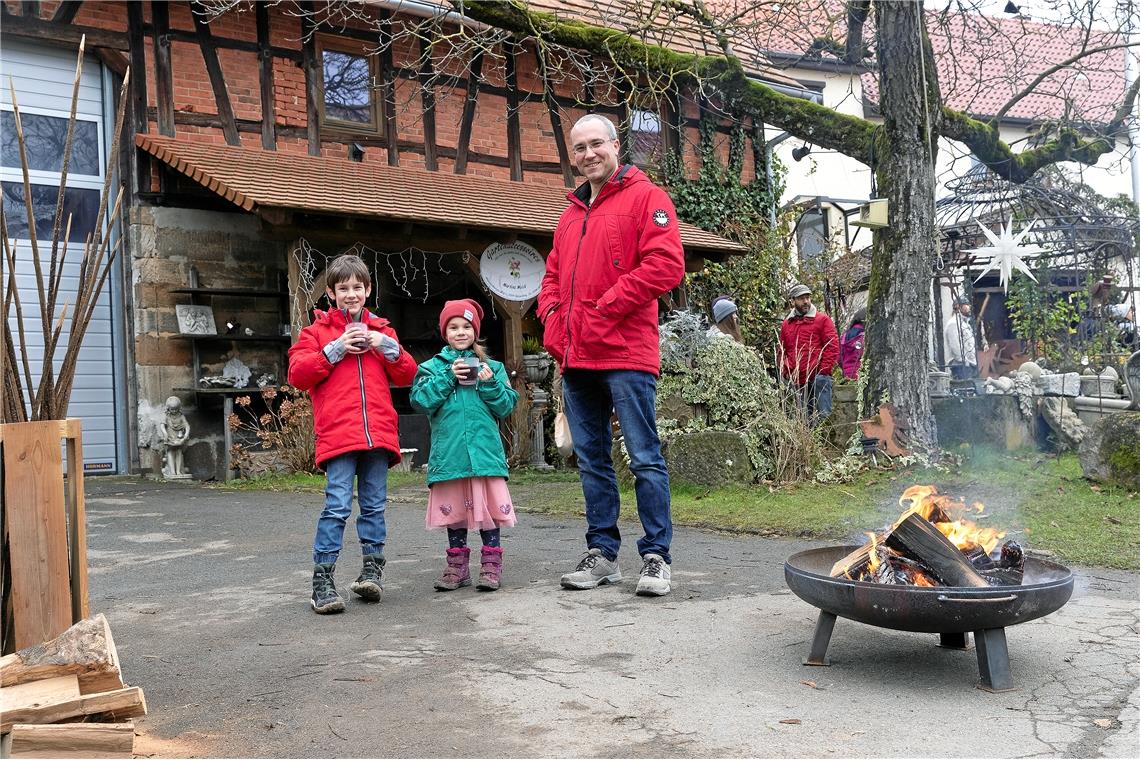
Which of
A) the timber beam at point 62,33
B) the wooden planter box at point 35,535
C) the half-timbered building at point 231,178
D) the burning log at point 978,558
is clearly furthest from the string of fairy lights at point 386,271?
the burning log at point 978,558

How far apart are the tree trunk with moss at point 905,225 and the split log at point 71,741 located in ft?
24.4

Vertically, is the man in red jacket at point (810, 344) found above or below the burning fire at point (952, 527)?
above

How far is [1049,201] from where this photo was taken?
1388cm

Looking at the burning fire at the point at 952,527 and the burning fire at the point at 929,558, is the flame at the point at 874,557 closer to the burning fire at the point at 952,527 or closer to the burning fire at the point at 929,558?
the burning fire at the point at 929,558

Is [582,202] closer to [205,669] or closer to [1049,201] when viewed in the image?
[205,669]

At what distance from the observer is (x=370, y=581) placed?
4551 mm

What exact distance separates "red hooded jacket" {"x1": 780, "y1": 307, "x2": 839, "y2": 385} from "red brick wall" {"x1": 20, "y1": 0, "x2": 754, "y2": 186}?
5.16 meters

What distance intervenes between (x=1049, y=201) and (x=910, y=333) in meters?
6.22

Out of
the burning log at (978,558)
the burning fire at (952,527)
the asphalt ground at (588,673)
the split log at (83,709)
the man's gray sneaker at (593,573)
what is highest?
the burning fire at (952,527)

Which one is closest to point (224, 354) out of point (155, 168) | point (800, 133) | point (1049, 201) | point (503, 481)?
point (155, 168)

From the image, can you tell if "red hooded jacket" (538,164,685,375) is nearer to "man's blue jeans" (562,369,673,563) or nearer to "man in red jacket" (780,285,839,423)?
"man's blue jeans" (562,369,673,563)

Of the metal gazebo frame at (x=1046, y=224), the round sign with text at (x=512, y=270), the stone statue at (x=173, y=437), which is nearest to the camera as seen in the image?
the stone statue at (x=173, y=437)

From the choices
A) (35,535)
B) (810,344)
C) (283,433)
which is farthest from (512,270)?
(35,535)

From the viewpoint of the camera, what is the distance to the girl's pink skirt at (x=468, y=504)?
4824 mm
